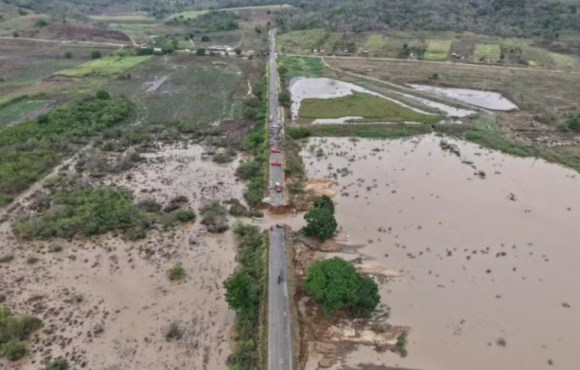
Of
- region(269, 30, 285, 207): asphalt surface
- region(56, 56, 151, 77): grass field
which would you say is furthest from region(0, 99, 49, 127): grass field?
region(269, 30, 285, 207): asphalt surface

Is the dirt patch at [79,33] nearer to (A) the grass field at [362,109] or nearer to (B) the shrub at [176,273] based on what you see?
(A) the grass field at [362,109]

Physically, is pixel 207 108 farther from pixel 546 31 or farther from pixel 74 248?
pixel 546 31

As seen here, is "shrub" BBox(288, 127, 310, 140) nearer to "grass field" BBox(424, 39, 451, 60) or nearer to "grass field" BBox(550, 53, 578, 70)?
"grass field" BBox(424, 39, 451, 60)

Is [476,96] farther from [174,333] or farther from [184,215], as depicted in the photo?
[174,333]

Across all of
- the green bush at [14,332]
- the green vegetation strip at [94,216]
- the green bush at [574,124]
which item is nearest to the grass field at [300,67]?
the green bush at [574,124]

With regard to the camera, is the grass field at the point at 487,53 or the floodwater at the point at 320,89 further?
the grass field at the point at 487,53

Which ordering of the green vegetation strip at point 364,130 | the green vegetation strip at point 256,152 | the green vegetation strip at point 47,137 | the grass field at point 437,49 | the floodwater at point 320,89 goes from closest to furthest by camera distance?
the green vegetation strip at point 256,152, the green vegetation strip at point 47,137, the green vegetation strip at point 364,130, the floodwater at point 320,89, the grass field at point 437,49

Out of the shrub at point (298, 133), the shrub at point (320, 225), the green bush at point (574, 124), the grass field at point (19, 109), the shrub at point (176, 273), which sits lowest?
the shrub at point (176, 273)
